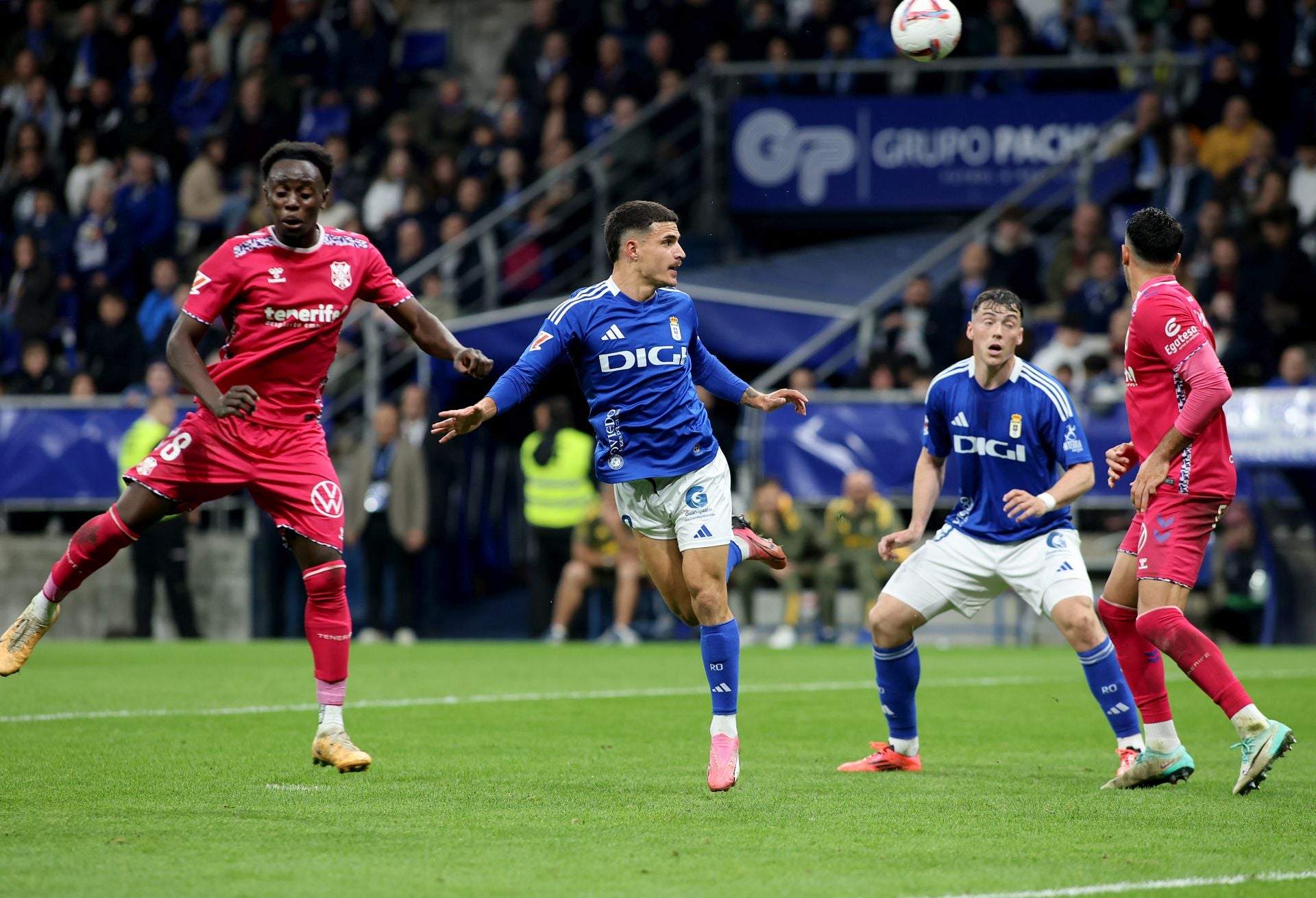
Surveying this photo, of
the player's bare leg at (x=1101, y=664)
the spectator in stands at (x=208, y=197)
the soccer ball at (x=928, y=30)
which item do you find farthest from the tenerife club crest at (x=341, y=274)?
the spectator in stands at (x=208, y=197)

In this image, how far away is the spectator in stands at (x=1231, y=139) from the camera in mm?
19438

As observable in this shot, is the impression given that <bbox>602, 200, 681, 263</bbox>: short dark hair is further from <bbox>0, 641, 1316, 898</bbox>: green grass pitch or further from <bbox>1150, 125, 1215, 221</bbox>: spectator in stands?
<bbox>1150, 125, 1215, 221</bbox>: spectator in stands

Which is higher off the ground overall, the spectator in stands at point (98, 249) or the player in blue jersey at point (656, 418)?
the spectator in stands at point (98, 249)

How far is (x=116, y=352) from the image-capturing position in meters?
20.7

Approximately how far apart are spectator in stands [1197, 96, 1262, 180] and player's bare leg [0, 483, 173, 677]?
1434 cm

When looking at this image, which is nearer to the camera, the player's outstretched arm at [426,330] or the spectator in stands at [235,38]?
the player's outstretched arm at [426,330]

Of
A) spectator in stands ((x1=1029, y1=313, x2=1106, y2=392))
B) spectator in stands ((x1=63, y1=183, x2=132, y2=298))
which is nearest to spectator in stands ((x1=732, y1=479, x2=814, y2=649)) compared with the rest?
spectator in stands ((x1=1029, y1=313, x2=1106, y2=392))

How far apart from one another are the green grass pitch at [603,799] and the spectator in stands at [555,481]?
19.0ft

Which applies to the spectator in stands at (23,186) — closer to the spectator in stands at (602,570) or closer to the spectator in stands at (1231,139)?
the spectator in stands at (602,570)

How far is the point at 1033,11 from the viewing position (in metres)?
22.6

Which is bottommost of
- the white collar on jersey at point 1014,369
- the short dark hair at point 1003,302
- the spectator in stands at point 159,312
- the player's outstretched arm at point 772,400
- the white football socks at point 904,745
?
the white football socks at point 904,745

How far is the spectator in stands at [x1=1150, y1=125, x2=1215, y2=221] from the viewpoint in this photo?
19.0 m

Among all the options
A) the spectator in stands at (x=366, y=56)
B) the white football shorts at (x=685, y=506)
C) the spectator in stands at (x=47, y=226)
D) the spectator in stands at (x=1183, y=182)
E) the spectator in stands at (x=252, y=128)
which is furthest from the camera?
the spectator in stands at (x=366, y=56)

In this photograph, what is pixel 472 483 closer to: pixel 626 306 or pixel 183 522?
pixel 183 522
